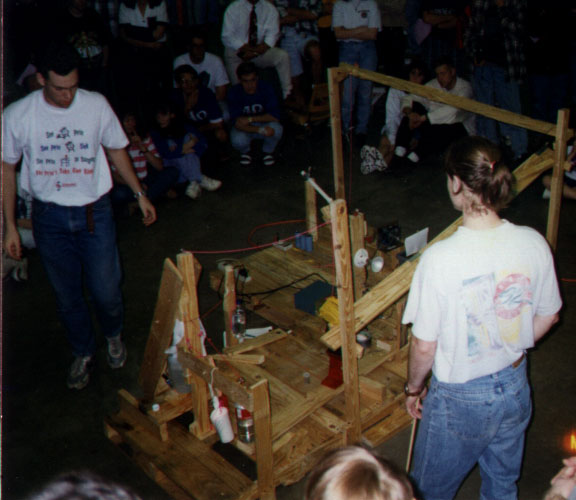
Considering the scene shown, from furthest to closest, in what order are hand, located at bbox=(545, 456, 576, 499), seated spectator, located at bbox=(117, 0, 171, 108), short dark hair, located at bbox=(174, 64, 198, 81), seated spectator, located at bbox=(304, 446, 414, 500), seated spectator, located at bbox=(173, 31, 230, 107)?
seated spectator, located at bbox=(117, 0, 171, 108) < seated spectator, located at bbox=(173, 31, 230, 107) < short dark hair, located at bbox=(174, 64, 198, 81) < hand, located at bbox=(545, 456, 576, 499) < seated spectator, located at bbox=(304, 446, 414, 500)

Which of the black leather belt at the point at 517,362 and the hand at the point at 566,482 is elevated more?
the black leather belt at the point at 517,362

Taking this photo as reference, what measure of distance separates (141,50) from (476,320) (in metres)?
7.97

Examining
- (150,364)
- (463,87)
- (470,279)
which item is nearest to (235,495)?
(150,364)

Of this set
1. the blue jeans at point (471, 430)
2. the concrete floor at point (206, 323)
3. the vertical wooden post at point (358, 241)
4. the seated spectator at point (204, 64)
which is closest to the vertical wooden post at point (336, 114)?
the concrete floor at point (206, 323)

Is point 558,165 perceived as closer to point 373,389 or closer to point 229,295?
point 373,389

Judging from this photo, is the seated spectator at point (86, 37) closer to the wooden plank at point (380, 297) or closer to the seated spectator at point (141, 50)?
the seated spectator at point (141, 50)

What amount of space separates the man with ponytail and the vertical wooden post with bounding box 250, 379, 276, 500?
86 cm

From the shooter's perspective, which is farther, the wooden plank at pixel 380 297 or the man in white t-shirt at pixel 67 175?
the man in white t-shirt at pixel 67 175

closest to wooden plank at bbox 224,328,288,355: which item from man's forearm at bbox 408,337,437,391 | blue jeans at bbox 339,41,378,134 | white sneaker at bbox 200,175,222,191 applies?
man's forearm at bbox 408,337,437,391

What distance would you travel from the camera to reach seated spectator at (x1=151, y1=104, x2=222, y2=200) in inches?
323

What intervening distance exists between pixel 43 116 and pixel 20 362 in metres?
2.08

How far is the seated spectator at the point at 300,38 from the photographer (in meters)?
10.5

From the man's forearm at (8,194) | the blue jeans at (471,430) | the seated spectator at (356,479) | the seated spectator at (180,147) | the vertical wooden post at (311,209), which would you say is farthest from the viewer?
the seated spectator at (180,147)

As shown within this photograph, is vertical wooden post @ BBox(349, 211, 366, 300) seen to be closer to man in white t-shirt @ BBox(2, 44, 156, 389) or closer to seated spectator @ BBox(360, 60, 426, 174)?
man in white t-shirt @ BBox(2, 44, 156, 389)
